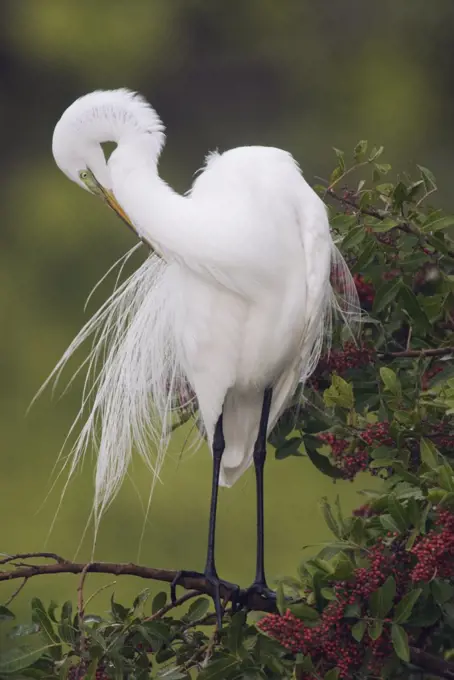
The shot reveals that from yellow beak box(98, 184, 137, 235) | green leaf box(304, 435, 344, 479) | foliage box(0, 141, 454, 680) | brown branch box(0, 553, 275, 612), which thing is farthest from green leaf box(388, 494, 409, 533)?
yellow beak box(98, 184, 137, 235)

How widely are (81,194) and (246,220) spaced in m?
3.95

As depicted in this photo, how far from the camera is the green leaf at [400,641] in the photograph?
1090 millimetres

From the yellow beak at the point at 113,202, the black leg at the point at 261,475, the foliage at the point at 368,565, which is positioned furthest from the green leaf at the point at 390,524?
the yellow beak at the point at 113,202

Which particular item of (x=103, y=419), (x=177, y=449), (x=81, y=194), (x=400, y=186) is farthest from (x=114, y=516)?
(x=400, y=186)

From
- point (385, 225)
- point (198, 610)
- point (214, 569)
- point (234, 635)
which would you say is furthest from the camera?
point (214, 569)

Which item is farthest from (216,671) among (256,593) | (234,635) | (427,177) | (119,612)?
(427,177)

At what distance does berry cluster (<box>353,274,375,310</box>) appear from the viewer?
1578 mm

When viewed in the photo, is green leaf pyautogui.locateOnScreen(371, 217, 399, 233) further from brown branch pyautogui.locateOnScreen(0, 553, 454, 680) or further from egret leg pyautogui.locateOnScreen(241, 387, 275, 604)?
brown branch pyautogui.locateOnScreen(0, 553, 454, 680)

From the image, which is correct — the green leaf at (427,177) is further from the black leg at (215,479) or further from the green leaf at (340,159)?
the black leg at (215,479)

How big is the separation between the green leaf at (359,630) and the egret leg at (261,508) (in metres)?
0.40

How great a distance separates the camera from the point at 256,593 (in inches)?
60.7

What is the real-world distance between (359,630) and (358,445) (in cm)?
24

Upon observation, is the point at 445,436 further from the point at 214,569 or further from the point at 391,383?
the point at 214,569

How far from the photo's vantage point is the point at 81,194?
5.40 metres
